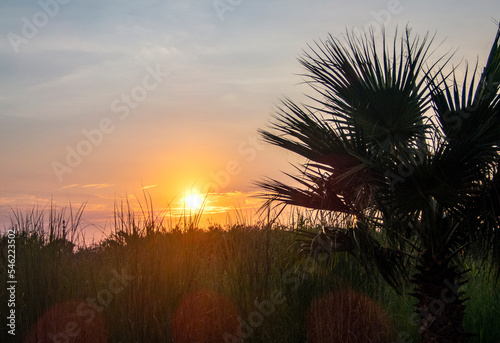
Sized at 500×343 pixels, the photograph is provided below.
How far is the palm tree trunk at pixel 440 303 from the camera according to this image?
20.3 feet

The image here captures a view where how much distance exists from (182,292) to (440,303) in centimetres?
328

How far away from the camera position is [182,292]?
6.16 metres

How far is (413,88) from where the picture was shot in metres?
6.30

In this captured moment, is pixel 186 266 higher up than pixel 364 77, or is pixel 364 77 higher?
pixel 364 77

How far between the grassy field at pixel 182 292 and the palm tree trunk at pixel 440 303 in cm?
70

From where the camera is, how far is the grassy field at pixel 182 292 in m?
5.97

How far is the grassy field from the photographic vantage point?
5.97 m

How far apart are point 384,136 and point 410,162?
867mm

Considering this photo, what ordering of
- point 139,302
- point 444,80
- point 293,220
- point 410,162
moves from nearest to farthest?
point 410,162, point 139,302, point 444,80, point 293,220

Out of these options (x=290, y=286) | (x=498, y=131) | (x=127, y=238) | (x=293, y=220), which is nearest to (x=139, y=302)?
(x=127, y=238)

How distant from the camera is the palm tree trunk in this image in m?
6.19

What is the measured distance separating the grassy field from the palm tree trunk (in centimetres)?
70

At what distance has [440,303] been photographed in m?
6.25

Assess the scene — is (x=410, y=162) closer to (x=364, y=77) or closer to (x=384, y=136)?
(x=384, y=136)
